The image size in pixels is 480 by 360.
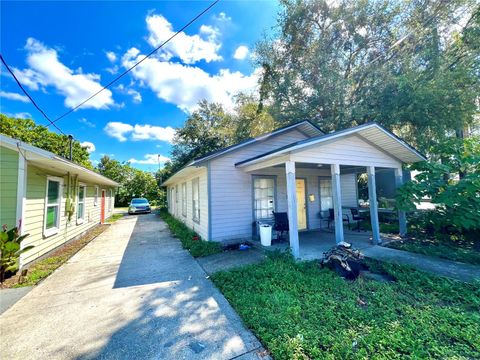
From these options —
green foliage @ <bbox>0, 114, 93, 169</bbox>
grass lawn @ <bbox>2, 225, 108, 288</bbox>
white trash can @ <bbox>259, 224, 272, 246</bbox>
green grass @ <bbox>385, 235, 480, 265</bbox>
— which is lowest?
grass lawn @ <bbox>2, 225, 108, 288</bbox>

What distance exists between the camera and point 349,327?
8.87 feet

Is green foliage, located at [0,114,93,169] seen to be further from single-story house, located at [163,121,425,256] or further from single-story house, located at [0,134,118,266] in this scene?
single-story house, located at [163,121,425,256]

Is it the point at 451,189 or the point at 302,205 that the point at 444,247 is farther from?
the point at 302,205

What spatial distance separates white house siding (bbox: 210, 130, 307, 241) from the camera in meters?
6.74

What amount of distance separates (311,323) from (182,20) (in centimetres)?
744

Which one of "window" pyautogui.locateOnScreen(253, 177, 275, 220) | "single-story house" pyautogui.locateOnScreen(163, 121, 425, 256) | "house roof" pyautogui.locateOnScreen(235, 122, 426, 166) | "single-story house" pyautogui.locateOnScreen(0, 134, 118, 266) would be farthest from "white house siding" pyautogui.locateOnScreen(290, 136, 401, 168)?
"single-story house" pyautogui.locateOnScreen(0, 134, 118, 266)

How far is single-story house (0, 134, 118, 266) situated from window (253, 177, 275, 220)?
5755mm

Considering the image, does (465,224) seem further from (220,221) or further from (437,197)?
(220,221)

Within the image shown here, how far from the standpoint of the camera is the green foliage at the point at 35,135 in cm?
1998

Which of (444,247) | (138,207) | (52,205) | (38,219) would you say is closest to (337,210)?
(444,247)

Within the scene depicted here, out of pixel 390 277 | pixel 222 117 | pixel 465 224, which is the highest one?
pixel 222 117

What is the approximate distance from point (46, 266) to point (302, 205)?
839 cm

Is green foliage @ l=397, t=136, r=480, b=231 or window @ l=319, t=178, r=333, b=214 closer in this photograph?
green foliage @ l=397, t=136, r=480, b=231

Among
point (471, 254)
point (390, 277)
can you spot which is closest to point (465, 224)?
point (471, 254)
